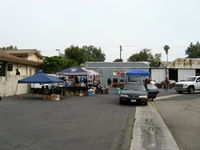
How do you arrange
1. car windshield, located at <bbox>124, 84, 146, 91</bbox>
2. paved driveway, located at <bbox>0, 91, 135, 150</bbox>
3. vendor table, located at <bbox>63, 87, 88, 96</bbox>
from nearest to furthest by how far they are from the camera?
1. paved driveway, located at <bbox>0, 91, 135, 150</bbox>
2. car windshield, located at <bbox>124, 84, 146, 91</bbox>
3. vendor table, located at <bbox>63, 87, 88, 96</bbox>

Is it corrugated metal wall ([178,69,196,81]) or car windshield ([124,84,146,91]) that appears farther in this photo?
corrugated metal wall ([178,69,196,81])

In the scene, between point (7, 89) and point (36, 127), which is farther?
point (7, 89)

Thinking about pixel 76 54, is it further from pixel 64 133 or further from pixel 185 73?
pixel 64 133

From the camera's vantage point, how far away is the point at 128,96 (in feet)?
51.0

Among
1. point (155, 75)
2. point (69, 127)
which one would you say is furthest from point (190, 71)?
point (69, 127)

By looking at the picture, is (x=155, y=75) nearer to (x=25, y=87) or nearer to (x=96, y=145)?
(x=25, y=87)

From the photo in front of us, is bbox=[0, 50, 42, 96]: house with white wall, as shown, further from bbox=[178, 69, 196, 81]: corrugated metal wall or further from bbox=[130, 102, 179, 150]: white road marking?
bbox=[178, 69, 196, 81]: corrugated metal wall

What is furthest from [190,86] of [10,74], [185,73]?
[10,74]

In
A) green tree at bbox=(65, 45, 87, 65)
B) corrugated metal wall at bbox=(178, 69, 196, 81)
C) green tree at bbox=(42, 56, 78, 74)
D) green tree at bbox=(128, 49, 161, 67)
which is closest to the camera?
green tree at bbox=(42, 56, 78, 74)

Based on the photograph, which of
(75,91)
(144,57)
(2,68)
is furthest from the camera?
(144,57)

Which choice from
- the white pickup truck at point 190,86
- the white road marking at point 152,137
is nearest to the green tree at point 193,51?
the white pickup truck at point 190,86

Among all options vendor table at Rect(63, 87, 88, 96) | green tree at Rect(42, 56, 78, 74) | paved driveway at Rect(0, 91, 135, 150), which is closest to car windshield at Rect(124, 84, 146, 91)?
paved driveway at Rect(0, 91, 135, 150)

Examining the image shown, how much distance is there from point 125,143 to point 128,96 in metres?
9.21

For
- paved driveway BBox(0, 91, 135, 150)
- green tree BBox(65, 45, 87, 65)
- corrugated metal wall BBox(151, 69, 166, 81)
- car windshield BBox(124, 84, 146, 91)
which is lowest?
paved driveway BBox(0, 91, 135, 150)
